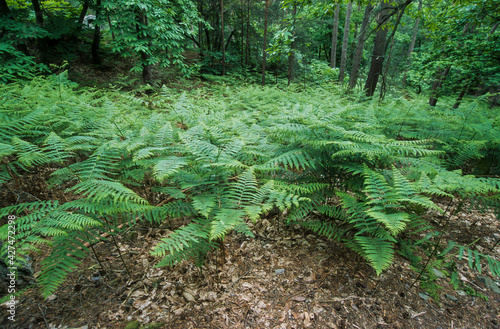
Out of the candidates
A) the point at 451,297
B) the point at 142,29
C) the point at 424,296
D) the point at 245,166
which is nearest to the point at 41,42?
the point at 142,29

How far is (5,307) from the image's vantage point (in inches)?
58.9

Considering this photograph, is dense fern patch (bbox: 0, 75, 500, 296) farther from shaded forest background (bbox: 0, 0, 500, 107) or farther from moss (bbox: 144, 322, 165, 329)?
shaded forest background (bbox: 0, 0, 500, 107)

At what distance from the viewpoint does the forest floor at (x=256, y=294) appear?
1.57m

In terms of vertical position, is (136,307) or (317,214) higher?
(317,214)

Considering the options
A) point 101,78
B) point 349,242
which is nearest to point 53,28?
point 101,78

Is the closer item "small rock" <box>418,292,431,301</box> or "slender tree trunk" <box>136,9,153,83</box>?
"small rock" <box>418,292,431,301</box>

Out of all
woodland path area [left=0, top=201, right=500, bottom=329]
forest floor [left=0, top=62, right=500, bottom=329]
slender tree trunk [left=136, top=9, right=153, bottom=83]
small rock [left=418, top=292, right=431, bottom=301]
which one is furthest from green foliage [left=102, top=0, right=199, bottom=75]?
small rock [left=418, top=292, right=431, bottom=301]

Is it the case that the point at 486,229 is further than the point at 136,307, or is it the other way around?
the point at 486,229

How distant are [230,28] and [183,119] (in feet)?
42.3

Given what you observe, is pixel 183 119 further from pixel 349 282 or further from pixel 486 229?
pixel 486 229

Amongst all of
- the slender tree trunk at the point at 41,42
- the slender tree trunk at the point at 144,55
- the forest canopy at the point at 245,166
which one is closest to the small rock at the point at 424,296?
the forest canopy at the point at 245,166

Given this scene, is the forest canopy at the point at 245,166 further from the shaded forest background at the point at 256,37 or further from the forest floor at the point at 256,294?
the forest floor at the point at 256,294

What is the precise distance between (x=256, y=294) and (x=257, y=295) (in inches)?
0.4

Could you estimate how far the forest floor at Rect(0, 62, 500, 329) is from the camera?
1.57 meters
